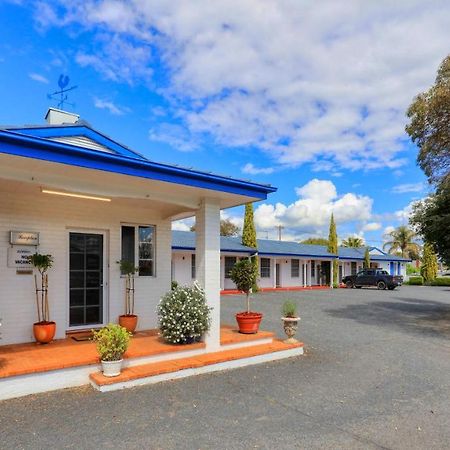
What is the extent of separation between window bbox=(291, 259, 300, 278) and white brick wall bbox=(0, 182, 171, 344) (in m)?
23.0

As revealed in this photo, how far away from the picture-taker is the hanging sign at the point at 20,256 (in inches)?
279

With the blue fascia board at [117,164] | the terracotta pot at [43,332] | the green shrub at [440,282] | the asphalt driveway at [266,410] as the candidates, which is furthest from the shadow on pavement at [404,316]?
the green shrub at [440,282]

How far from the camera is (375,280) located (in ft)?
99.9

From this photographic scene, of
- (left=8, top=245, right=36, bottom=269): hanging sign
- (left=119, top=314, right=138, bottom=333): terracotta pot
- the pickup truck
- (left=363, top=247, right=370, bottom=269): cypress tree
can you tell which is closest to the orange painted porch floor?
(left=119, top=314, right=138, bottom=333): terracotta pot

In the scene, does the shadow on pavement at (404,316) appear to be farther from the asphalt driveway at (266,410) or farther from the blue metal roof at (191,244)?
the blue metal roof at (191,244)

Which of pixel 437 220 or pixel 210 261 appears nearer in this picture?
Answer: pixel 210 261

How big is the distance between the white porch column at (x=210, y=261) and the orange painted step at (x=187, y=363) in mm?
386

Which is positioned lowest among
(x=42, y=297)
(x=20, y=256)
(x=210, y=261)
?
(x=42, y=297)

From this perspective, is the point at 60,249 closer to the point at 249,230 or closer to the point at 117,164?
the point at 117,164

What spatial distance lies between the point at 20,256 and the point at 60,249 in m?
0.71

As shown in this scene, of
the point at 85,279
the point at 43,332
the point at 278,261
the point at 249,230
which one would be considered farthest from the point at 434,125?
the point at 278,261

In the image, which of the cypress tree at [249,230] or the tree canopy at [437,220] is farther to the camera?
the cypress tree at [249,230]

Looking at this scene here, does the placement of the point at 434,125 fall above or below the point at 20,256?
above

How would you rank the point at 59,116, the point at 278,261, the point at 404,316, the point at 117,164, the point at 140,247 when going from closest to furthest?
the point at 117,164 < the point at 140,247 < the point at 59,116 < the point at 404,316 < the point at 278,261
